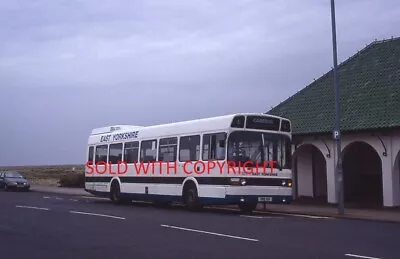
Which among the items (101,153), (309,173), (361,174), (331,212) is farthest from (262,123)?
(101,153)

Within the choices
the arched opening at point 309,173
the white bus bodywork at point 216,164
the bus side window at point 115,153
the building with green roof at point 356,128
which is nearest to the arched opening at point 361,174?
the building with green roof at point 356,128

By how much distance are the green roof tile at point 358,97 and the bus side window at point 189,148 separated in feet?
21.2

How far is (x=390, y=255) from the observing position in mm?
11641

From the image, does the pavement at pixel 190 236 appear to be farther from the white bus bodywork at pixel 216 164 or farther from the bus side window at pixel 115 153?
the bus side window at pixel 115 153

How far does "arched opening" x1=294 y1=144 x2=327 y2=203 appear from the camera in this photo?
29.6 meters

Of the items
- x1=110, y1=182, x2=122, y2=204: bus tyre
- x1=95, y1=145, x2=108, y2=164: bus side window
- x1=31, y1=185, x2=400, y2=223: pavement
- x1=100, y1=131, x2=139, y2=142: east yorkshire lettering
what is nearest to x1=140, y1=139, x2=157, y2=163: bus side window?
x1=100, y1=131, x2=139, y2=142: east yorkshire lettering

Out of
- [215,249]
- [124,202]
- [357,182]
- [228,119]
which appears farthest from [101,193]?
[215,249]

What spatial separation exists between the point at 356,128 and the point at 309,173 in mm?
5643

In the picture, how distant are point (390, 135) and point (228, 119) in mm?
7188

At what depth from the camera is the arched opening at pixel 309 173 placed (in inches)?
1164

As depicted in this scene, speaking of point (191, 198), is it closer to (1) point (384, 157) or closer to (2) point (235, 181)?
(2) point (235, 181)

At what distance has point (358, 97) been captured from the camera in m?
26.7

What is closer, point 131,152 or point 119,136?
point 131,152

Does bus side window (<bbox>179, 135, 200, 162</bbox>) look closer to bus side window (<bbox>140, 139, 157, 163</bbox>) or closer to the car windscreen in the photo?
bus side window (<bbox>140, 139, 157, 163</bbox>)
